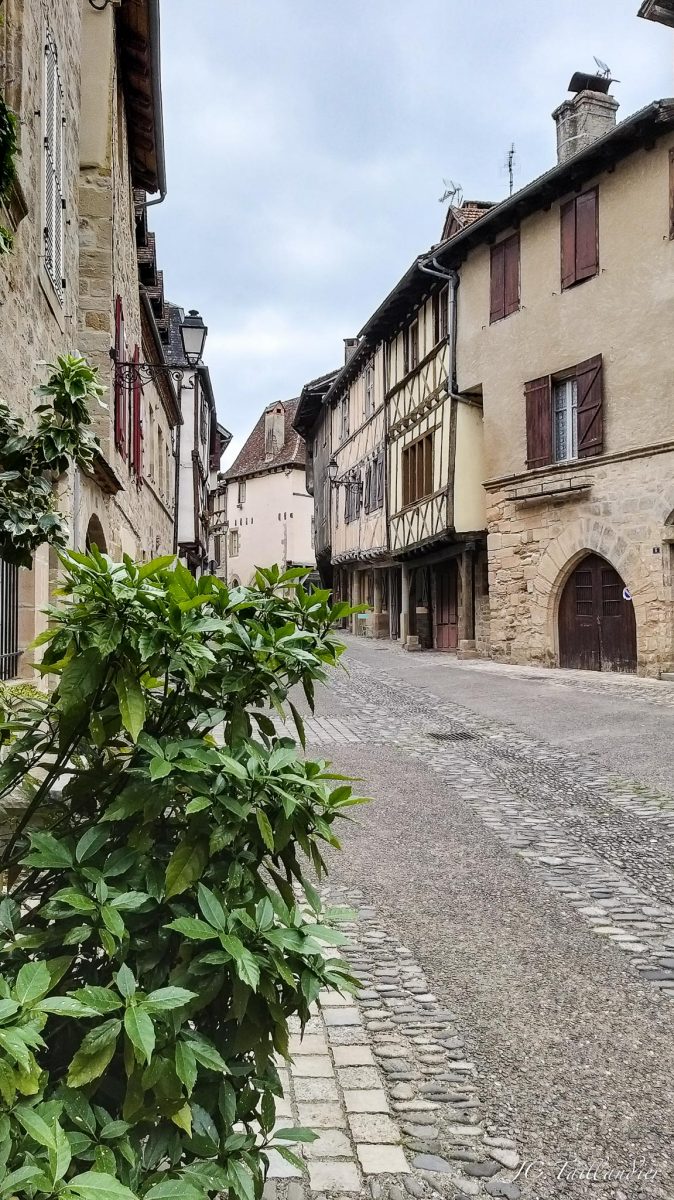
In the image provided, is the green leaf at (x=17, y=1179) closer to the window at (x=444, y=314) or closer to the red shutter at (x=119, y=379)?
the red shutter at (x=119, y=379)

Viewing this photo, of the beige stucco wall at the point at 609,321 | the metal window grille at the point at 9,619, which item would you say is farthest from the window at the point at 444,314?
the metal window grille at the point at 9,619

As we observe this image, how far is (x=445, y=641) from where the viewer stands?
21.8 meters

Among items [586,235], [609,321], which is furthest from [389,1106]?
[586,235]

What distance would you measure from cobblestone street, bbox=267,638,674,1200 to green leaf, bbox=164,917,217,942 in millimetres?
422

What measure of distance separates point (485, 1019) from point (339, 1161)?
0.90 m

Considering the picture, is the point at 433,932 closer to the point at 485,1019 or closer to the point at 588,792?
the point at 485,1019

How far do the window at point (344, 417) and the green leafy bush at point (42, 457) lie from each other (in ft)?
91.4

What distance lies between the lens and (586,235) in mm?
15078

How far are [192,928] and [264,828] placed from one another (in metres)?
0.20

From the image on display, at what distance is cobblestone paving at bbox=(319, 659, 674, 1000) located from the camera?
3.76m

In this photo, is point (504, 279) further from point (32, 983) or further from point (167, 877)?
point (32, 983)

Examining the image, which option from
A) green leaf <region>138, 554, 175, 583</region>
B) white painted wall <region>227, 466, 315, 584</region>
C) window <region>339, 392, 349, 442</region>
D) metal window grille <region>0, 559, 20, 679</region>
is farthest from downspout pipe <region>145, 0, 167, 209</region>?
white painted wall <region>227, 466, 315, 584</region>

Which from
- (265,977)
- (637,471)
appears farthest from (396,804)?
(637,471)

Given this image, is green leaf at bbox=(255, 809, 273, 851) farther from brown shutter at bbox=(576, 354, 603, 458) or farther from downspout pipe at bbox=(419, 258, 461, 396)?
downspout pipe at bbox=(419, 258, 461, 396)
